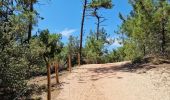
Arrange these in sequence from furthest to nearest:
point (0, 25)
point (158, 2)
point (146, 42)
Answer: point (146, 42) < point (158, 2) < point (0, 25)

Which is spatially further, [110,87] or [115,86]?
[115,86]

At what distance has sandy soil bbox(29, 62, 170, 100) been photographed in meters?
17.8

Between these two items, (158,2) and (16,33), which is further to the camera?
(158,2)

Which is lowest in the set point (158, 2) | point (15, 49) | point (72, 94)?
point (72, 94)

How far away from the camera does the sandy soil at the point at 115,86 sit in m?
17.8

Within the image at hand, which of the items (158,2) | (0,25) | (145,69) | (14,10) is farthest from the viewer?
(158,2)

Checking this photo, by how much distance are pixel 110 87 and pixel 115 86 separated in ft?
1.21

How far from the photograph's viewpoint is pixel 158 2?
36.2m

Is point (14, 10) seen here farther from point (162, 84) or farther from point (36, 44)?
point (162, 84)

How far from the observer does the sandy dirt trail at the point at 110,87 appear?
17688 millimetres

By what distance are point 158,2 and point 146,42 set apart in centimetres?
622

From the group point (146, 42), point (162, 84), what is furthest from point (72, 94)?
point (146, 42)

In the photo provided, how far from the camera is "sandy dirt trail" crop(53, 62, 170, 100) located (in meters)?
17.7

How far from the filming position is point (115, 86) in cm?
2023
